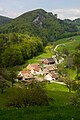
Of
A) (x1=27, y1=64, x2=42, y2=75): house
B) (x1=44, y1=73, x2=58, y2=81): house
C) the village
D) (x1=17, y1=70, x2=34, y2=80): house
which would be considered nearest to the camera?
(x1=44, y1=73, x2=58, y2=81): house

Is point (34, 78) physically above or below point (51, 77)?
below

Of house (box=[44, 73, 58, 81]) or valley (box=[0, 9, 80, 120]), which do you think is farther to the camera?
house (box=[44, 73, 58, 81])

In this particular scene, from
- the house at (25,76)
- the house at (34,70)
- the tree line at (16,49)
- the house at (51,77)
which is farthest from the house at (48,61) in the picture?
the house at (51,77)

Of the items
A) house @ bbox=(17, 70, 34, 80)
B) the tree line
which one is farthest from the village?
the tree line

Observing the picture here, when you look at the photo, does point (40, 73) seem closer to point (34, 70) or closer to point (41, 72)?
point (41, 72)

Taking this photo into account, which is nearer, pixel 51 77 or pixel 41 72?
A: pixel 51 77

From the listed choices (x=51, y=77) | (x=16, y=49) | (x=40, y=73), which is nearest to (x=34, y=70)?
(x=40, y=73)

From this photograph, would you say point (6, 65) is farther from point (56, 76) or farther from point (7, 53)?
point (56, 76)

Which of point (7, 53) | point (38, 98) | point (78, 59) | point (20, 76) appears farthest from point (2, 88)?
point (7, 53)

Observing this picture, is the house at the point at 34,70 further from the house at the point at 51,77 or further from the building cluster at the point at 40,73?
the house at the point at 51,77

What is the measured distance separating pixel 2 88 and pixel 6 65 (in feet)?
210

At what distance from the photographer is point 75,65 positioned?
11619cm

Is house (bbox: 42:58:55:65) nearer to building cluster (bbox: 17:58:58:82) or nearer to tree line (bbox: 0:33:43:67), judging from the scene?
building cluster (bbox: 17:58:58:82)

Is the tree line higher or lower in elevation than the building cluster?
higher
